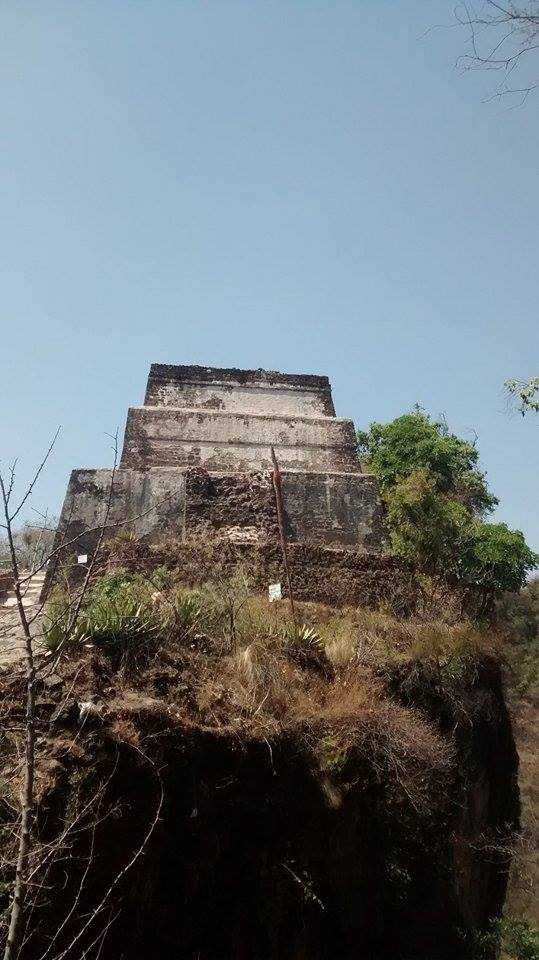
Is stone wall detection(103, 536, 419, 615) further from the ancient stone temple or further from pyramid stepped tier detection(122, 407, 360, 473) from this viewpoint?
pyramid stepped tier detection(122, 407, 360, 473)

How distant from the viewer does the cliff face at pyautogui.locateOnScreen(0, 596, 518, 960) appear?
4.31 metres

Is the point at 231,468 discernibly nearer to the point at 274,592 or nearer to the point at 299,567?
the point at 299,567

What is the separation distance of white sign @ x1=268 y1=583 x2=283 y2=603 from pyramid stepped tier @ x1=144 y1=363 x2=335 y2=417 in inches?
200

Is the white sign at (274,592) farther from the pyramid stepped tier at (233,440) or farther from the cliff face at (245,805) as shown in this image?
the pyramid stepped tier at (233,440)

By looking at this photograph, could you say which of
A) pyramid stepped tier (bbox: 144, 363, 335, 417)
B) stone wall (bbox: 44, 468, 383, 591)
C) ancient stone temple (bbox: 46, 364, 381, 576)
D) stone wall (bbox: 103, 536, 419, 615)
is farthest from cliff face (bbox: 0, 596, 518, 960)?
pyramid stepped tier (bbox: 144, 363, 335, 417)

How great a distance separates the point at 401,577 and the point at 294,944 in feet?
14.9

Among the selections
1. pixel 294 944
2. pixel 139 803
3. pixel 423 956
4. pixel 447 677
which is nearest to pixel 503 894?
pixel 423 956

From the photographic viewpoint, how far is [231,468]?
1102 cm

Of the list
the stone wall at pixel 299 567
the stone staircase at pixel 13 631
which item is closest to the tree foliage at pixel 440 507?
the stone wall at pixel 299 567

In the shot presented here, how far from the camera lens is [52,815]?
13.7 ft

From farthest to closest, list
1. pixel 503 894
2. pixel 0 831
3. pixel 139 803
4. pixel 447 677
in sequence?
1. pixel 503 894
2. pixel 447 677
3. pixel 139 803
4. pixel 0 831

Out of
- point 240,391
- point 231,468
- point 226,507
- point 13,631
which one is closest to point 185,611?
point 13,631

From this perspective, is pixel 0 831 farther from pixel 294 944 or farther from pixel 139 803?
pixel 294 944

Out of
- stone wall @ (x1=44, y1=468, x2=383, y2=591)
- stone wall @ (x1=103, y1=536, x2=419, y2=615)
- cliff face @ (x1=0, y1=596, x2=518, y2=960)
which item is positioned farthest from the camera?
stone wall @ (x1=44, y1=468, x2=383, y2=591)
